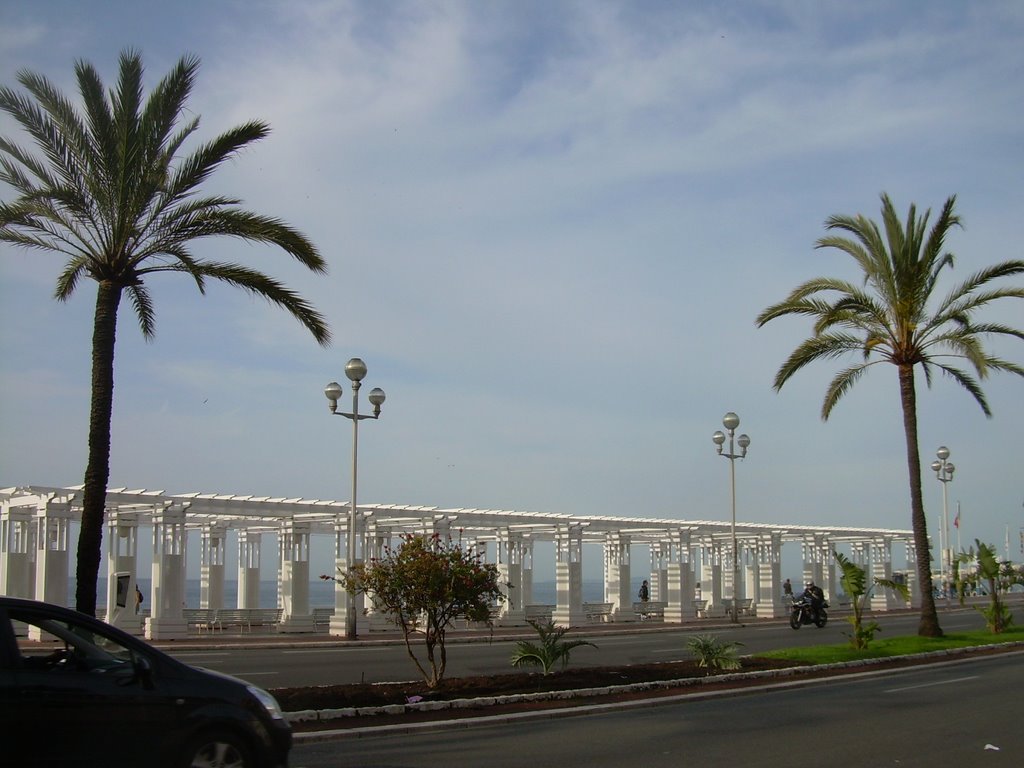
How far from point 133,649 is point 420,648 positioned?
67.8 ft

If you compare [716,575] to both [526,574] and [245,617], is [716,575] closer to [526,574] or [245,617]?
[526,574]

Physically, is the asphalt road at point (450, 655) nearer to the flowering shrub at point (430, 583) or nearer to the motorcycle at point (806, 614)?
the motorcycle at point (806, 614)

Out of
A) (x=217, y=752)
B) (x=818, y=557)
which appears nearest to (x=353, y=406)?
(x=217, y=752)

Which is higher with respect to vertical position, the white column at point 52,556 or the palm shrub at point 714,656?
the white column at point 52,556

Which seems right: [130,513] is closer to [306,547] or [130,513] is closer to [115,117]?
[306,547]

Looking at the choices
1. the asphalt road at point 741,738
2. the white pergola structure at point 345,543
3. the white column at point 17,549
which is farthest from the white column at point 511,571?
the asphalt road at point 741,738

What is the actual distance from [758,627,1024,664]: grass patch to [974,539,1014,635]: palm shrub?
1.19 ft

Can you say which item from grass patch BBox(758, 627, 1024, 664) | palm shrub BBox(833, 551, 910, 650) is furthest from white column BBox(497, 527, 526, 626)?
palm shrub BBox(833, 551, 910, 650)

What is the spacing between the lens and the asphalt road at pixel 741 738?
1050 cm

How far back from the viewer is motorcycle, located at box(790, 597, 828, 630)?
124ft

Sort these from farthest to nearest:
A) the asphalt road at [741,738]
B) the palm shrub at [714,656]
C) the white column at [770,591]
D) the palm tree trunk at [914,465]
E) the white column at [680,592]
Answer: the white column at [770,591]
the white column at [680,592]
the palm tree trunk at [914,465]
the palm shrub at [714,656]
the asphalt road at [741,738]

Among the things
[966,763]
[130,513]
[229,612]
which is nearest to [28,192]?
[966,763]

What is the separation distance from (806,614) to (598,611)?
30.1ft

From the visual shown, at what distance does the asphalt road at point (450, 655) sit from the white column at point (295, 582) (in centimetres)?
618
